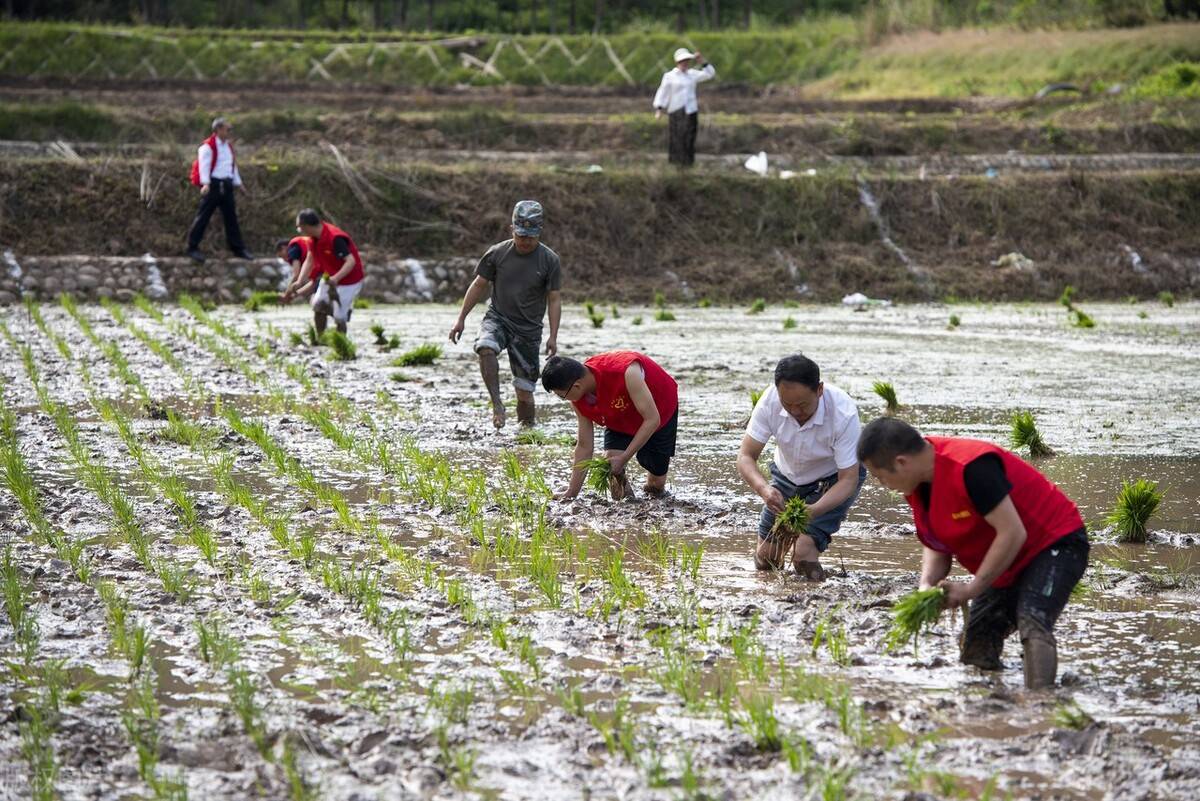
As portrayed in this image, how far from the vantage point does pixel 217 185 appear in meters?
19.8

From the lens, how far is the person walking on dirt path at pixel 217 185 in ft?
63.5

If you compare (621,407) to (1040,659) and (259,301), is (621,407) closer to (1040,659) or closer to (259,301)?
(1040,659)

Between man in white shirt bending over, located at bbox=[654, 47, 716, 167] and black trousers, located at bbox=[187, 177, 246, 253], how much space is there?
20.5 feet

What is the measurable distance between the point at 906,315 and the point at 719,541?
1297cm

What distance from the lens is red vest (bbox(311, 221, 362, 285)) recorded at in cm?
1412

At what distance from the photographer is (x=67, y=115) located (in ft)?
88.8

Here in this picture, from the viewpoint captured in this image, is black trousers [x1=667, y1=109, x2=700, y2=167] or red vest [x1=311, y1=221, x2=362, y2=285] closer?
red vest [x1=311, y1=221, x2=362, y2=285]

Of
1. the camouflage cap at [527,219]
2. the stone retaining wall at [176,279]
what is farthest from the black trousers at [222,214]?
the camouflage cap at [527,219]

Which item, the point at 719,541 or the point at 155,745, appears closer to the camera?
the point at 155,745

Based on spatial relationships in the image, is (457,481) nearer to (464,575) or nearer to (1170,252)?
(464,575)

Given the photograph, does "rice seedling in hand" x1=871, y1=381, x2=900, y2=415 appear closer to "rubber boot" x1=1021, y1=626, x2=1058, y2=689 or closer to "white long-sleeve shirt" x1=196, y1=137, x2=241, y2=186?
"rubber boot" x1=1021, y1=626, x2=1058, y2=689

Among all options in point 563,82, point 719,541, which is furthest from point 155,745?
point 563,82

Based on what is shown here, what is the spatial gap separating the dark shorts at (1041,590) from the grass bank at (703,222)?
16.8 meters

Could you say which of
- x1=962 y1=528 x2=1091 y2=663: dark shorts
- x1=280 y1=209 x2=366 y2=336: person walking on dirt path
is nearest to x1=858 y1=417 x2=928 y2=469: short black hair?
x1=962 y1=528 x2=1091 y2=663: dark shorts
